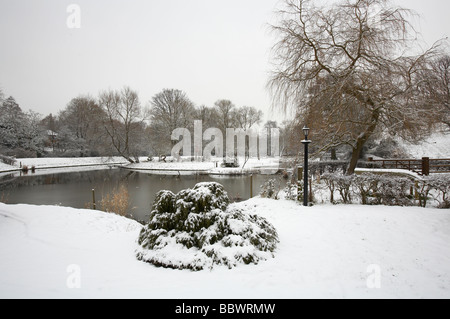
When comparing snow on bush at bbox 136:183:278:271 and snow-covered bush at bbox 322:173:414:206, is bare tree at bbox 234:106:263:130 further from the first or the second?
snow on bush at bbox 136:183:278:271

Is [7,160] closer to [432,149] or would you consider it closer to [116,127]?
[116,127]

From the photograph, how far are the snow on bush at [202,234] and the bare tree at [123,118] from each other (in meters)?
31.7

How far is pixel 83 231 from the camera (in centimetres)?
548

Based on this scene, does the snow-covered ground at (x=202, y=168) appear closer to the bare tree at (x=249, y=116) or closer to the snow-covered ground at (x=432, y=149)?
the snow-covered ground at (x=432, y=149)

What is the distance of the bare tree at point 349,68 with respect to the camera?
7785 mm

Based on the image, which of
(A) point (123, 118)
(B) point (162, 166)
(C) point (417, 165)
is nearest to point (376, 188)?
(C) point (417, 165)

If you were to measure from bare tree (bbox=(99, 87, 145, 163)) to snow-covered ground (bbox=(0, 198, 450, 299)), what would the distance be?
29.2 meters

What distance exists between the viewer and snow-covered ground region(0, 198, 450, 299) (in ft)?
9.71

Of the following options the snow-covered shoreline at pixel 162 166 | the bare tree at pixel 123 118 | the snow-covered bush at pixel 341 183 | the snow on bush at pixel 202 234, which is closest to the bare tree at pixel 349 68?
the snow-covered bush at pixel 341 183

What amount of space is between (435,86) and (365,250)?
7305mm

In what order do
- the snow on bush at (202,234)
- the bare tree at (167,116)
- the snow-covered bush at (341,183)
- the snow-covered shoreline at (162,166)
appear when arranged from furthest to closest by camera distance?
the bare tree at (167,116) < the snow-covered shoreline at (162,166) < the snow-covered bush at (341,183) < the snow on bush at (202,234)

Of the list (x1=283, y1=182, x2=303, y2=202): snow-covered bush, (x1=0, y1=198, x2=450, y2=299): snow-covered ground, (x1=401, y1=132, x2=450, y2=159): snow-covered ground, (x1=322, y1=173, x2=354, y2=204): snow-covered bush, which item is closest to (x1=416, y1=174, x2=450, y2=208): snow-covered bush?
(x1=0, y1=198, x2=450, y2=299): snow-covered ground
